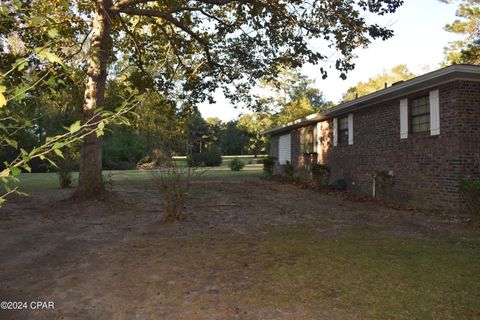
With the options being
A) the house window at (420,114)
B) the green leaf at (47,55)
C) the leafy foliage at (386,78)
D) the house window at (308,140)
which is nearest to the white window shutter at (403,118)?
the house window at (420,114)

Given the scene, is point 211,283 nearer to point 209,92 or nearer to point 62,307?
point 62,307

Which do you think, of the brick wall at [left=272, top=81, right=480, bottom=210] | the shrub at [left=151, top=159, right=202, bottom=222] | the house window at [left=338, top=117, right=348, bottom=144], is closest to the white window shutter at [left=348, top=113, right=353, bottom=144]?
the brick wall at [left=272, top=81, right=480, bottom=210]

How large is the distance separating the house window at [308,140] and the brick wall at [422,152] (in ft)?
12.6

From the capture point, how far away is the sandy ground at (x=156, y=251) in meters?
3.65

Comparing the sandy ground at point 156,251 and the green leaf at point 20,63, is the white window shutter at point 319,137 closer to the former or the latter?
the sandy ground at point 156,251

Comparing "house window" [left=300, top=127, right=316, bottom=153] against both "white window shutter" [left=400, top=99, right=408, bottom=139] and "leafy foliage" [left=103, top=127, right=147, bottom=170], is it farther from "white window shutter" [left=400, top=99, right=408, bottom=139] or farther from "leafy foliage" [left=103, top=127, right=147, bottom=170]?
"leafy foliage" [left=103, top=127, right=147, bottom=170]

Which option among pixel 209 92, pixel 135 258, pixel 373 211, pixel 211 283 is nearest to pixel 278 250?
pixel 211 283

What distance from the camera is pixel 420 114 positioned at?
34.5ft

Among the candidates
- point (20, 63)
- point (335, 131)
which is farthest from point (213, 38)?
point (20, 63)

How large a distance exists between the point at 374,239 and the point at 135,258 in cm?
405

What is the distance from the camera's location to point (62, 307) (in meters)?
3.63

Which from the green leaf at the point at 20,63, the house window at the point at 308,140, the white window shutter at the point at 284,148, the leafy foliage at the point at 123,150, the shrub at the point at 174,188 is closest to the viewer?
the green leaf at the point at 20,63

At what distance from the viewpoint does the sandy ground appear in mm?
3646

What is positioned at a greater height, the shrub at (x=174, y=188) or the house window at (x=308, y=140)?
the house window at (x=308, y=140)
